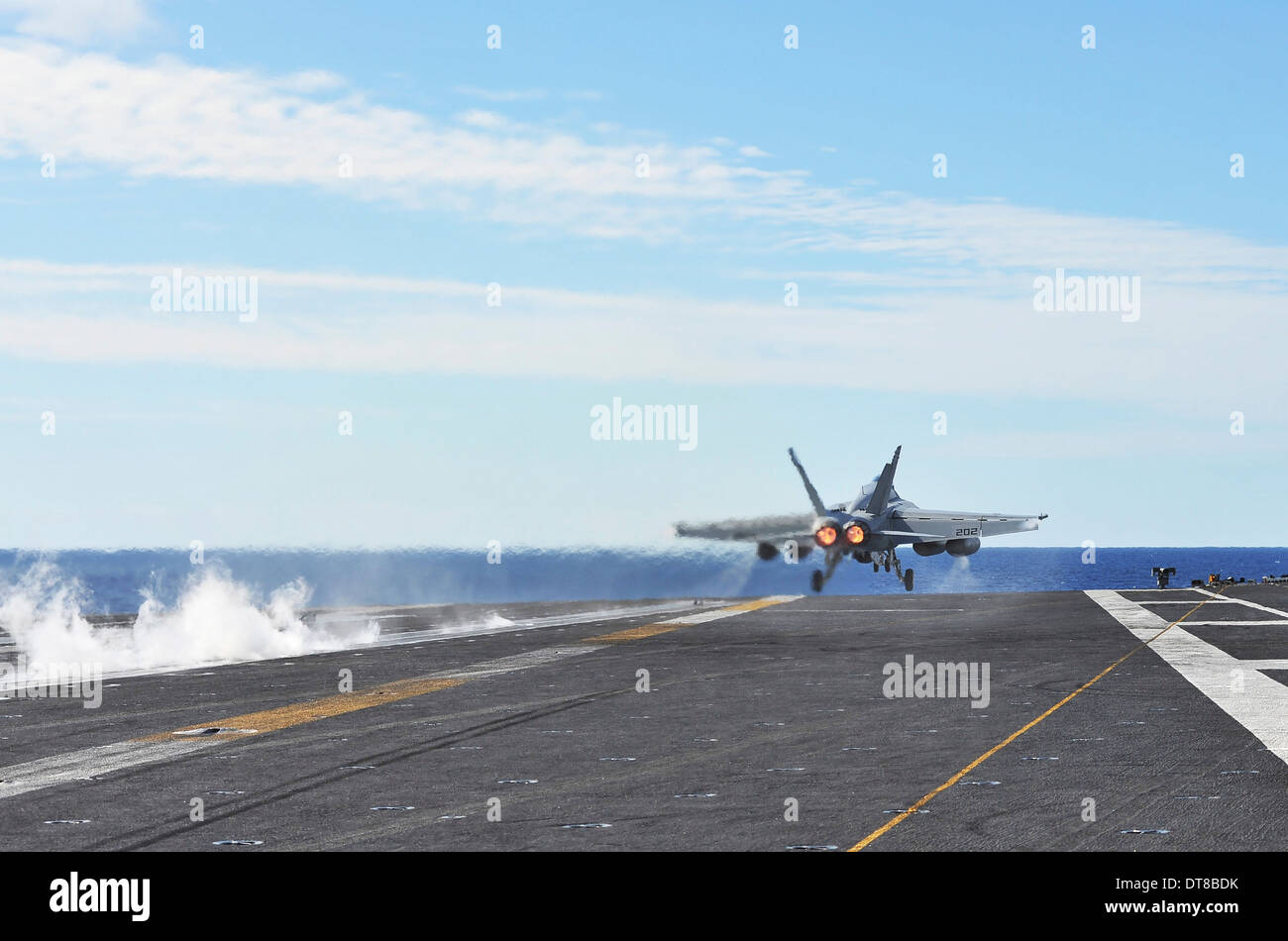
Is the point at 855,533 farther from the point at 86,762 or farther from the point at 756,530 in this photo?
the point at 86,762


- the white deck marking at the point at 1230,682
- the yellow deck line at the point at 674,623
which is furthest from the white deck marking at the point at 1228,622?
the yellow deck line at the point at 674,623

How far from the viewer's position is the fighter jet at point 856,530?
60156 millimetres

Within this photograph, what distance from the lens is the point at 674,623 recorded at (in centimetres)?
5041

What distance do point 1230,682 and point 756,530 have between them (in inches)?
1482

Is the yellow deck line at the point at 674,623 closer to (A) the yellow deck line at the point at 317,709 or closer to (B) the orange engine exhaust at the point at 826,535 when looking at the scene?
(B) the orange engine exhaust at the point at 826,535

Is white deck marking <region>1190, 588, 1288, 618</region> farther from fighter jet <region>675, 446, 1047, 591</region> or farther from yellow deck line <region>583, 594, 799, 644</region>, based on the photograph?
yellow deck line <region>583, 594, 799, 644</region>

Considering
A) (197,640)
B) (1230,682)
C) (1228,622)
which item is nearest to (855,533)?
(1228,622)

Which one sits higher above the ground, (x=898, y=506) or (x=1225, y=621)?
(x=898, y=506)

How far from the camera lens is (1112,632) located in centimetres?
4056

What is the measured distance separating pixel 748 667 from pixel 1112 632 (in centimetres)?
1602

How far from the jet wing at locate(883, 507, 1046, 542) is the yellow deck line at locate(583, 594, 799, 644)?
780 centimetres
